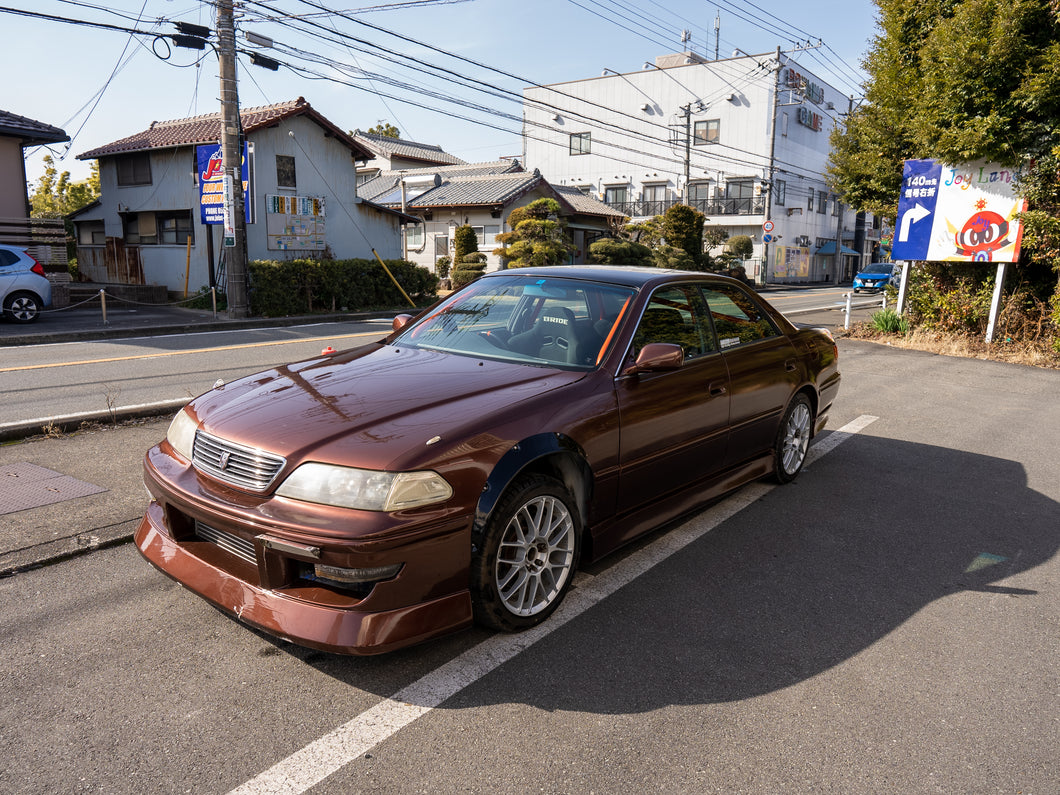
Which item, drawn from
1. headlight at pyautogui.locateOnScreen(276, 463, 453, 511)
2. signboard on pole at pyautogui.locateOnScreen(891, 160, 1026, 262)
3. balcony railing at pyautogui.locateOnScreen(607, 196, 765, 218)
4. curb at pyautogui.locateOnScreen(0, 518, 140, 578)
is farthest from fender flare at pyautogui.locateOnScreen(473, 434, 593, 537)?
balcony railing at pyautogui.locateOnScreen(607, 196, 765, 218)

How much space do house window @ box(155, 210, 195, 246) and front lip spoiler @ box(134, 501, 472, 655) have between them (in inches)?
886

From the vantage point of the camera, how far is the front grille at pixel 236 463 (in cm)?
288

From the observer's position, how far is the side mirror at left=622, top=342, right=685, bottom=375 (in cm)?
374

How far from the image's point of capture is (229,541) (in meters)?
2.98

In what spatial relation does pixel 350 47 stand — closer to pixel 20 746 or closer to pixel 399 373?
pixel 399 373

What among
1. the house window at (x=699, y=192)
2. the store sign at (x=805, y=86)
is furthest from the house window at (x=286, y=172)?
the store sign at (x=805, y=86)

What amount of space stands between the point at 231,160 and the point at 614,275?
15.5 m

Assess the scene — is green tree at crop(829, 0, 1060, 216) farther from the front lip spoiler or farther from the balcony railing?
the balcony railing

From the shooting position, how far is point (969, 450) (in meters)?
6.79

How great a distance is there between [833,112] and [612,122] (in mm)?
19030

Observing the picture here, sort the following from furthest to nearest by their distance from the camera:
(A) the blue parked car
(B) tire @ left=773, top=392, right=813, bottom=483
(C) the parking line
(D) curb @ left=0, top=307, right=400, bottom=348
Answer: (A) the blue parked car → (D) curb @ left=0, top=307, right=400, bottom=348 → (C) the parking line → (B) tire @ left=773, top=392, right=813, bottom=483

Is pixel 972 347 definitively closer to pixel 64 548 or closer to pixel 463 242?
pixel 64 548

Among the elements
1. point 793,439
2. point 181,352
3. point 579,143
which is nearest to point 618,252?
point 181,352

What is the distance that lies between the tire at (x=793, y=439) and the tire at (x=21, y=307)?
16380 mm
